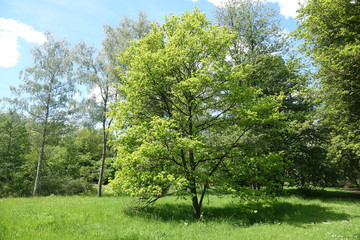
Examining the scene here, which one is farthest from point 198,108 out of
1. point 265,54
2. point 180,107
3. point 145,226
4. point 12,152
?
point 12,152

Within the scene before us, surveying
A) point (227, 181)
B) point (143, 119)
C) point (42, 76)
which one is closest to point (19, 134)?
point (42, 76)

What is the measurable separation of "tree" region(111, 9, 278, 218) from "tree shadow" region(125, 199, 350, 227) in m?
0.88

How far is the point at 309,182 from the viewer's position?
19.2 metres

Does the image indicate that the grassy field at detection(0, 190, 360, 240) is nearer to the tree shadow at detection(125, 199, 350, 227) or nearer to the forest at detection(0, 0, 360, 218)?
the tree shadow at detection(125, 199, 350, 227)

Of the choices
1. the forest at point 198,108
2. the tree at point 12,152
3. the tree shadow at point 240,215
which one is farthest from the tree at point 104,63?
the tree shadow at point 240,215

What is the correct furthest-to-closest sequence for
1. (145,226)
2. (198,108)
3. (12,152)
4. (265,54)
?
(12,152) → (265,54) → (198,108) → (145,226)

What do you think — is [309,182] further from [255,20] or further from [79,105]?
[79,105]

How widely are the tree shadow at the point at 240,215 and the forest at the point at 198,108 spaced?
2.82 feet

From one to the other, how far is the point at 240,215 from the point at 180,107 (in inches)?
284

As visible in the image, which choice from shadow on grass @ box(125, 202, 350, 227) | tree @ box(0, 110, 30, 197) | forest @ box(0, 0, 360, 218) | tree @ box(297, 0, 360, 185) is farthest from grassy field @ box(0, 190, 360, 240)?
tree @ box(0, 110, 30, 197)

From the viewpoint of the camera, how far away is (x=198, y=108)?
10586 mm

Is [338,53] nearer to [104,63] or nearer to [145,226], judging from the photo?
[145,226]

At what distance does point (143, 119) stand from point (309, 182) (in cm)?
1814

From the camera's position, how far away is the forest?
9656 mm
